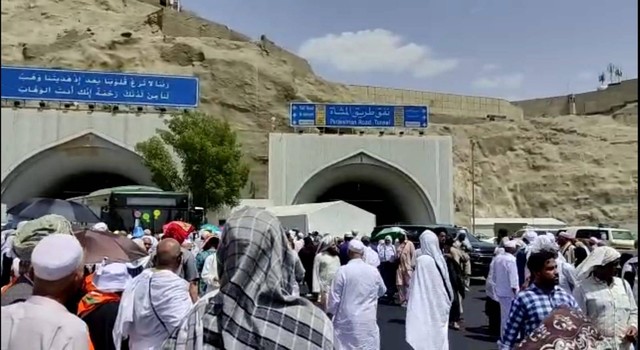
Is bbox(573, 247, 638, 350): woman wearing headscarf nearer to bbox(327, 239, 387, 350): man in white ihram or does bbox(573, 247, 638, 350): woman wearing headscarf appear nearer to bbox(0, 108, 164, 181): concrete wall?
bbox(327, 239, 387, 350): man in white ihram

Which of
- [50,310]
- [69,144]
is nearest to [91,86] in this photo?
[69,144]

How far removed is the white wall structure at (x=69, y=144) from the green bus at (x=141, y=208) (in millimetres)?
12704

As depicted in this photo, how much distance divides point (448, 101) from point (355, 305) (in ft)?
185

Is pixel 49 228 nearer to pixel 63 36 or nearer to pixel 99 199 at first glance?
pixel 99 199

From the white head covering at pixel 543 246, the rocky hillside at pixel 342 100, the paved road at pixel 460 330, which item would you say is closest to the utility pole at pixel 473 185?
the rocky hillside at pixel 342 100

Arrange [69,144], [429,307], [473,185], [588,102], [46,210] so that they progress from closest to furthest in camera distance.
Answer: [429,307], [46,210], [69,144], [473,185], [588,102]

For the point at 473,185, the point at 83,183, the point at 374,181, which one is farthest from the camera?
the point at 473,185

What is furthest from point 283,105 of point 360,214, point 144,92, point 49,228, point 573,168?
point 49,228

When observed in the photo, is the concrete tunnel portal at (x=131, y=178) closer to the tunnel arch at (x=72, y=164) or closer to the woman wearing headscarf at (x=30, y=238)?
the tunnel arch at (x=72, y=164)

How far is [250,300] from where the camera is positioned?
2525mm

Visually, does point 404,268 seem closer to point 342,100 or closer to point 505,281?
point 505,281

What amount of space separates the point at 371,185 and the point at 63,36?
26420 millimetres

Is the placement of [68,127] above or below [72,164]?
above

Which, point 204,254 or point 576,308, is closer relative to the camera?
point 576,308
